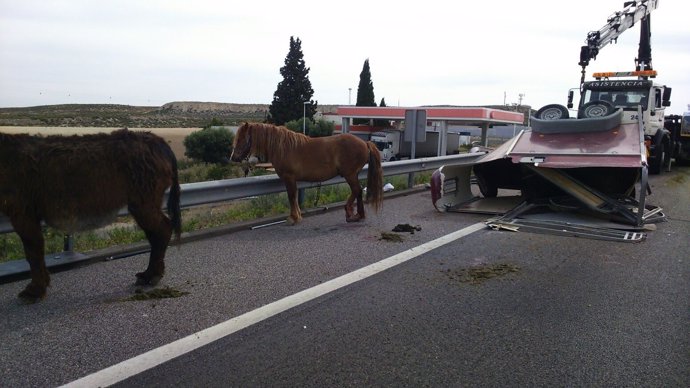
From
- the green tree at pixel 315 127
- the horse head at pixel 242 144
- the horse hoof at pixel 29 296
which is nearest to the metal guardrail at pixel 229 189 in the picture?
the horse head at pixel 242 144

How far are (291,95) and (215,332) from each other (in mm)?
49817

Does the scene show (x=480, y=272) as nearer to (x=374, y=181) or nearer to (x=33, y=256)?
(x=374, y=181)

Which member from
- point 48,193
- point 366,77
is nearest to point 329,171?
point 48,193

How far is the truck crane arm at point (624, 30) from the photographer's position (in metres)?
21.1

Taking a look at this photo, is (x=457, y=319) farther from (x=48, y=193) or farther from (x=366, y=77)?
(x=366, y=77)

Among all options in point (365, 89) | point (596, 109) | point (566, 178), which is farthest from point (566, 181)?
point (365, 89)

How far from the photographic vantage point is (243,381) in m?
3.29

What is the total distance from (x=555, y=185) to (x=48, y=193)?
24.7 ft

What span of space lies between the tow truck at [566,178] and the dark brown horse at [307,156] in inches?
53.0

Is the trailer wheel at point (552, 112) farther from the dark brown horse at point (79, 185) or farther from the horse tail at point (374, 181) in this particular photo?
the dark brown horse at point (79, 185)

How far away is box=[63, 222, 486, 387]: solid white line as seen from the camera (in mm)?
3305

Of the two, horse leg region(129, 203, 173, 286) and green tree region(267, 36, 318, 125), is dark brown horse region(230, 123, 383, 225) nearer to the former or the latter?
horse leg region(129, 203, 173, 286)

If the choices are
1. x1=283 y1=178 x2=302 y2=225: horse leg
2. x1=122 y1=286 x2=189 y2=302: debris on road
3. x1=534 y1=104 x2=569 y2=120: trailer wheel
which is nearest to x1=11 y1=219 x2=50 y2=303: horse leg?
x1=122 y1=286 x2=189 y2=302: debris on road

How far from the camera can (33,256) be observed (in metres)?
4.54
